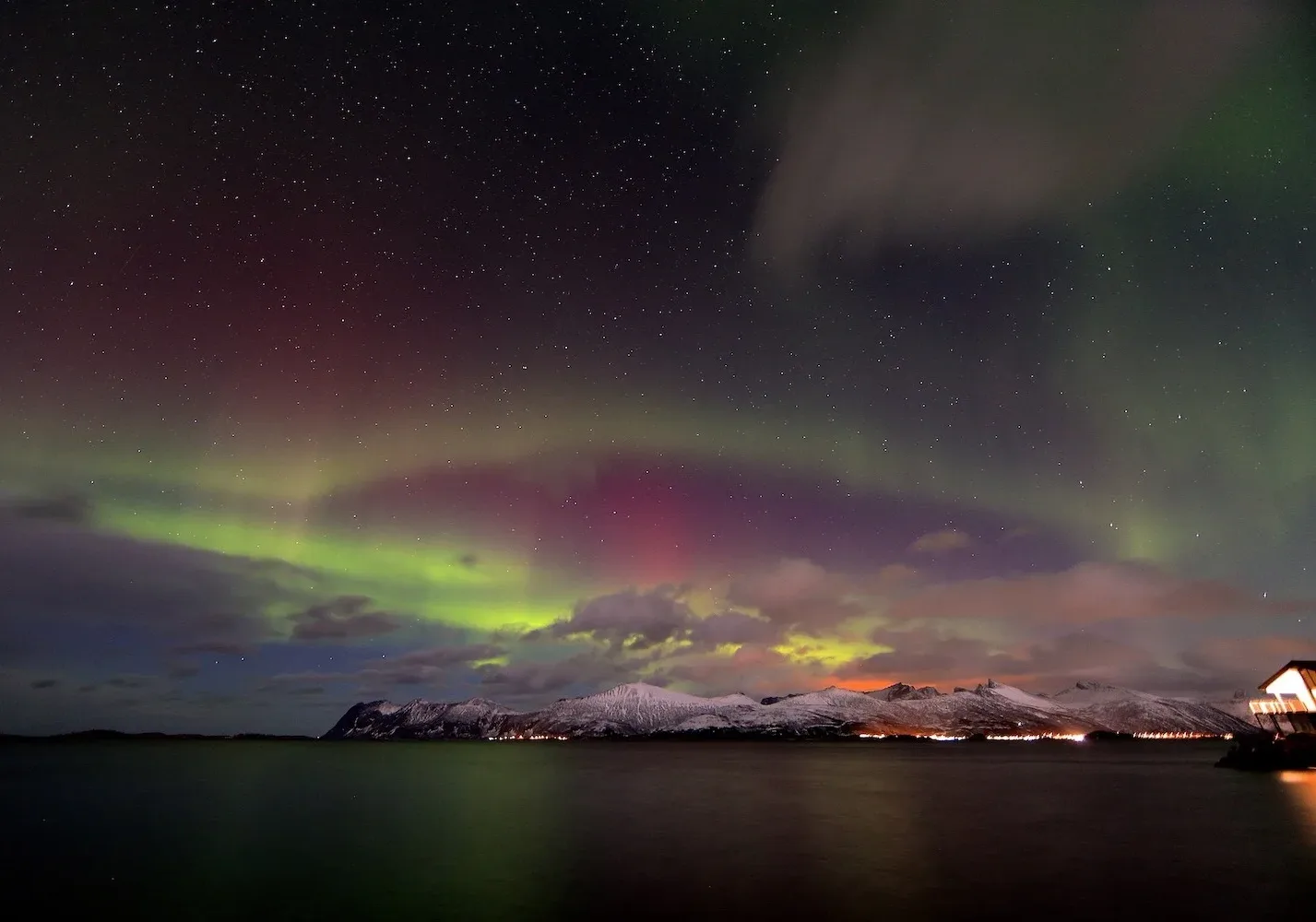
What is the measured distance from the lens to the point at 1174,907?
36.1m

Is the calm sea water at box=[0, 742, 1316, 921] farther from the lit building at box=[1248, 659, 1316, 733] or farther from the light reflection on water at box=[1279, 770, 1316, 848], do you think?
the lit building at box=[1248, 659, 1316, 733]

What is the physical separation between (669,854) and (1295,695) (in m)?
94.2

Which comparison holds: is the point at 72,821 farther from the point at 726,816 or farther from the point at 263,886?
the point at 726,816

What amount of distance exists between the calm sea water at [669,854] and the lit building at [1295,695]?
7.27 metres

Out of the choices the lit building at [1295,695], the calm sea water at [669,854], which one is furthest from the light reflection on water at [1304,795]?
the lit building at [1295,695]

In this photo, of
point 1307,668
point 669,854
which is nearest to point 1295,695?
point 1307,668

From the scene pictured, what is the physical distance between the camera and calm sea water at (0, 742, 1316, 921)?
36875 mm

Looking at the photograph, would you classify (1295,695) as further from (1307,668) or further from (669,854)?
(669,854)

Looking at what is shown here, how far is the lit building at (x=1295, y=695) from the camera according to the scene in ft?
324

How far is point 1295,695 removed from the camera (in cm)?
10112

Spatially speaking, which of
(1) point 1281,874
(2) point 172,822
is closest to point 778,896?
(1) point 1281,874

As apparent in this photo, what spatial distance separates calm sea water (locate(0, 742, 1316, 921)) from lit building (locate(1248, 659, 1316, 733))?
7.27 m

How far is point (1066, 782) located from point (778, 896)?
11194 centimetres

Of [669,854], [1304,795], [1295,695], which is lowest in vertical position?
[669,854]
